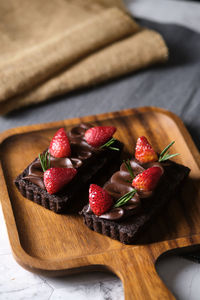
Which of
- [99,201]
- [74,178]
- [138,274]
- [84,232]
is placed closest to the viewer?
[138,274]

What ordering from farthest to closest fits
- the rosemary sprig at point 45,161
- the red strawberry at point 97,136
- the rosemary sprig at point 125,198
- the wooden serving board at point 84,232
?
the red strawberry at point 97,136 < the rosemary sprig at point 45,161 < the rosemary sprig at point 125,198 < the wooden serving board at point 84,232

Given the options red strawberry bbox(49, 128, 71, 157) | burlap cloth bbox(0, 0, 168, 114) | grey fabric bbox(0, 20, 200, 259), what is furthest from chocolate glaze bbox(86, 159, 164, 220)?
burlap cloth bbox(0, 0, 168, 114)

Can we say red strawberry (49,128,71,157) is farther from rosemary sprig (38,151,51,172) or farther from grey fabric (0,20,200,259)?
grey fabric (0,20,200,259)

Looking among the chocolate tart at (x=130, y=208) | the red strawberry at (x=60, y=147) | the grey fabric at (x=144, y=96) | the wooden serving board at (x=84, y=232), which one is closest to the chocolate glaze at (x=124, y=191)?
the chocolate tart at (x=130, y=208)

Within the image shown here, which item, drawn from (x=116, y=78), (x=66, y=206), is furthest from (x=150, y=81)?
(x=66, y=206)

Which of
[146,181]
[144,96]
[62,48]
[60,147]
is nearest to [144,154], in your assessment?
[146,181]

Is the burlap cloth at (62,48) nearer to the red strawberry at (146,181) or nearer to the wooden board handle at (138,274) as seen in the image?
the red strawberry at (146,181)

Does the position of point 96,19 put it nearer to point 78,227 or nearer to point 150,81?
point 150,81

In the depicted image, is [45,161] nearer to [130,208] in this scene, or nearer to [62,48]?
[130,208]
